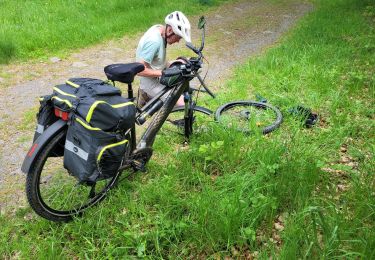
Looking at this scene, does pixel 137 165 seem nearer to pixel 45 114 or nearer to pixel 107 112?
pixel 107 112

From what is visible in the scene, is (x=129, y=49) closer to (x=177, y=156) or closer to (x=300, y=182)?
(x=177, y=156)

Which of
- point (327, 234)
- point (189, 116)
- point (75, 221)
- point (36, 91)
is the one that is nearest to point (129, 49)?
point (36, 91)

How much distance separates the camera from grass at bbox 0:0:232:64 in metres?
8.65

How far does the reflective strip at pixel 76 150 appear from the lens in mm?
3092

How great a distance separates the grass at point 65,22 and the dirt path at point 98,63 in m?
0.46

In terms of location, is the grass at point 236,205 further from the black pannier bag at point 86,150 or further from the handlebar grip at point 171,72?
the handlebar grip at point 171,72

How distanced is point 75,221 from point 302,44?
8076 mm

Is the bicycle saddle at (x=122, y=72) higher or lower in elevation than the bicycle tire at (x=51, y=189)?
higher

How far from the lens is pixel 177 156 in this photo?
4.63 m

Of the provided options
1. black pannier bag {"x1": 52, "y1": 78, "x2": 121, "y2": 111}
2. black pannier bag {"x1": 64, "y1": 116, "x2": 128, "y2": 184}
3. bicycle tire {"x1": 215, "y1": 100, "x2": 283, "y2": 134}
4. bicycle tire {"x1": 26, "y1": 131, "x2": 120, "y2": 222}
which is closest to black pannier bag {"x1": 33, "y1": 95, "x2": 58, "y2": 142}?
black pannier bag {"x1": 52, "y1": 78, "x2": 121, "y2": 111}

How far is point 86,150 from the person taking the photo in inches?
121

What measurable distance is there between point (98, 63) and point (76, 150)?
19.3ft

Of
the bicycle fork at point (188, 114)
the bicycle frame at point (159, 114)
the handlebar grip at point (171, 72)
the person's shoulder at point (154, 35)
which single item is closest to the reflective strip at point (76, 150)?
the bicycle frame at point (159, 114)

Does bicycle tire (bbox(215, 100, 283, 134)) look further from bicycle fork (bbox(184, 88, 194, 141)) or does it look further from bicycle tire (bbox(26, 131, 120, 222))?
bicycle tire (bbox(26, 131, 120, 222))
